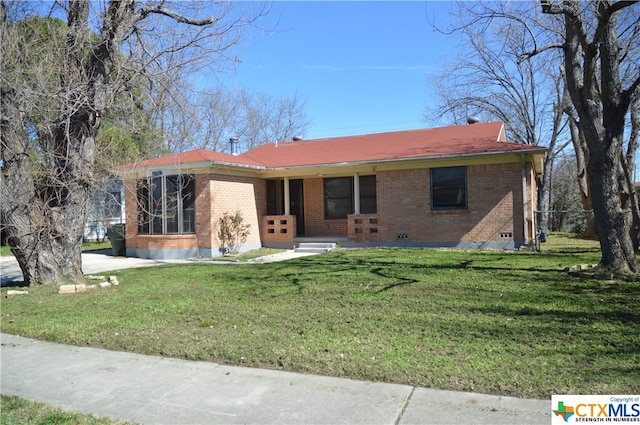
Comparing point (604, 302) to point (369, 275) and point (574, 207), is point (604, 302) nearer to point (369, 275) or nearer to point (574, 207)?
point (369, 275)

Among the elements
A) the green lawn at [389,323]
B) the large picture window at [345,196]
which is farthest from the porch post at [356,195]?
the green lawn at [389,323]

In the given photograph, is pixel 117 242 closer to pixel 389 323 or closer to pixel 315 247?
pixel 315 247

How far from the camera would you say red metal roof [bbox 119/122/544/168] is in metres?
15.5

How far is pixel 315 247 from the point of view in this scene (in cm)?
1684

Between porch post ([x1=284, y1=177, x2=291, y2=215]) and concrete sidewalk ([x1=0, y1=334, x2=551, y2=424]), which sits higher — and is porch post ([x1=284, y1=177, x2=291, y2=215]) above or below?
above

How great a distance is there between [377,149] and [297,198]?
3757 millimetres

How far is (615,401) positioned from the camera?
12.6 feet

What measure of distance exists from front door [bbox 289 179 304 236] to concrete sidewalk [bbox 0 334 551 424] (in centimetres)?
1397

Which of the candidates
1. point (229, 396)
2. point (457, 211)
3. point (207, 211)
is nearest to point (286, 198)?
point (207, 211)

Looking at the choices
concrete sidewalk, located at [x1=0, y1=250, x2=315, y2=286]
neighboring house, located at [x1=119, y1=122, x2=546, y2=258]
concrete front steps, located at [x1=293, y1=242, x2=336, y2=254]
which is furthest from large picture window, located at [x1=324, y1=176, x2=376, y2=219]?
concrete sidewalk, located at [x1=0, y1=250, x2=315, y2=286]

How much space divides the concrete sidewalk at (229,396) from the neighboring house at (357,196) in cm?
914

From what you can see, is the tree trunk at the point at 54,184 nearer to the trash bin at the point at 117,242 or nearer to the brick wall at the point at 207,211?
the brick wall at the point at 207,211

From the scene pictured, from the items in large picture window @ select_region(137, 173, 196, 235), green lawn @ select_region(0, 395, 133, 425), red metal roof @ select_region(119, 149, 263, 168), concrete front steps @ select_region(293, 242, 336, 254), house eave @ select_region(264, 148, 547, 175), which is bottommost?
green lawn @ select_region(0, 395, 133, 425)

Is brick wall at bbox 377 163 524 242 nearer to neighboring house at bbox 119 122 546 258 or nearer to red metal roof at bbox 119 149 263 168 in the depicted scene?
neighboring house at bbox 119 122 546 258
